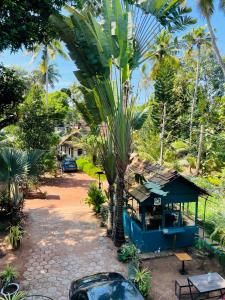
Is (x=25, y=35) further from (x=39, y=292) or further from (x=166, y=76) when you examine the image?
(x=166, y=76)

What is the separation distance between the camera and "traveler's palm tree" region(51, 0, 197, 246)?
9.05 m

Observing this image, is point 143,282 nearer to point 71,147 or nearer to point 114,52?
point 114,52

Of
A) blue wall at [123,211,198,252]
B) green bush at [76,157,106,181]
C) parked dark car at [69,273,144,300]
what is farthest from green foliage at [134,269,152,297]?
green bush at [76,157,106,181]

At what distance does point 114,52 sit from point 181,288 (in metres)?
7.41

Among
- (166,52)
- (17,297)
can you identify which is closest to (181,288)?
(17,297)

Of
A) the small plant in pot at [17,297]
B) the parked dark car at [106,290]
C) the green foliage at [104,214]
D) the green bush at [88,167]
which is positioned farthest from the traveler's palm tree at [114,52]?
the green bush at [88,167]

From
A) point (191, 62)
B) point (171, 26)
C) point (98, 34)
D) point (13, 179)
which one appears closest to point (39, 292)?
point (13, 179)

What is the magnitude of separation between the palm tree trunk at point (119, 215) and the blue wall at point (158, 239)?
0.66m

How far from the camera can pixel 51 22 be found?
9.40m

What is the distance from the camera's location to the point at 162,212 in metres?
10.6

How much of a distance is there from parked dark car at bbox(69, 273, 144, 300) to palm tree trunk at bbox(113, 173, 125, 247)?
3460mm

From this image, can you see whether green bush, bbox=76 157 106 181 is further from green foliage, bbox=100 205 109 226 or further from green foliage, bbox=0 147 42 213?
green foliage, bbox=0 147 42 213

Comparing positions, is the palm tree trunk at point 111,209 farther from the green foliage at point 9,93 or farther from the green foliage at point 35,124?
the green foliage at point 35,124

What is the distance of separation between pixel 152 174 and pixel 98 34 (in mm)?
5862
